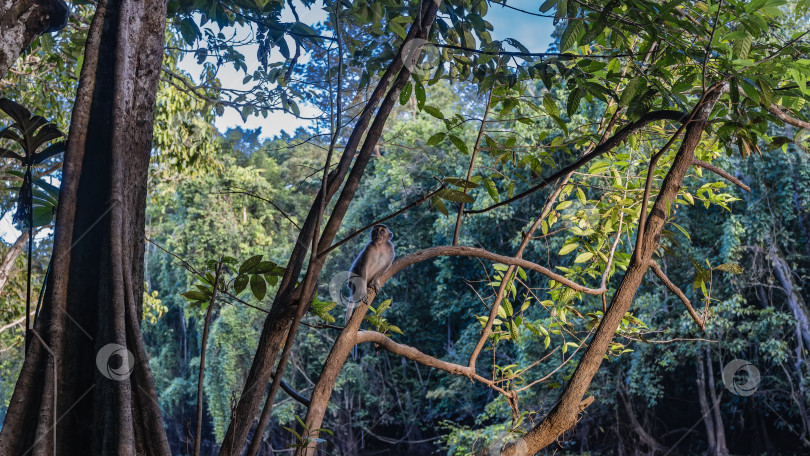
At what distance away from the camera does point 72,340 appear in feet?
2.81

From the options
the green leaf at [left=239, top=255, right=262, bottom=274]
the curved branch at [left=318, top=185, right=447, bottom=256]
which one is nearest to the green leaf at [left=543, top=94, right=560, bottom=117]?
the curved branch at [left=318, top=185, right=447, bottom=256]

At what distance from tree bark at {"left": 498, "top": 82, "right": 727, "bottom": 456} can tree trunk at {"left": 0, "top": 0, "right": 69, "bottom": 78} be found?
894mm

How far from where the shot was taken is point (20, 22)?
2.89 ft

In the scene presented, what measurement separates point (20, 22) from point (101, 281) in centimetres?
38

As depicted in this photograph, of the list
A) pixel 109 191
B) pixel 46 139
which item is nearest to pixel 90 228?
pixel 109 191

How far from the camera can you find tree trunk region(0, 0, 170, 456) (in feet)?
2.65

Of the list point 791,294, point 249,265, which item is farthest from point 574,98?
point 791,294

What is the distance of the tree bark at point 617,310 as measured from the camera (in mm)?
905

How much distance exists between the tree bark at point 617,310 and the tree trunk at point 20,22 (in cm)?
89

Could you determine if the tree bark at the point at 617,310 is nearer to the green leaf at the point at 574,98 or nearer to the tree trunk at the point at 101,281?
the green leaf at the point at 574,98

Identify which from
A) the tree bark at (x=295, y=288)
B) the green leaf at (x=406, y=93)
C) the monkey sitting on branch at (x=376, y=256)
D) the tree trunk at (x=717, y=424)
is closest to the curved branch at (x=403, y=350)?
the tree bark at (x=295, y=288)

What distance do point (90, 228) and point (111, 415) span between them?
0.90 feet

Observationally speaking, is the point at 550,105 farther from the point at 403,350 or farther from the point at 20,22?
the point at 20,22

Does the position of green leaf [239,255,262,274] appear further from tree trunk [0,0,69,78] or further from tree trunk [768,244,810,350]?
tree trunk [768,244,810,350]
